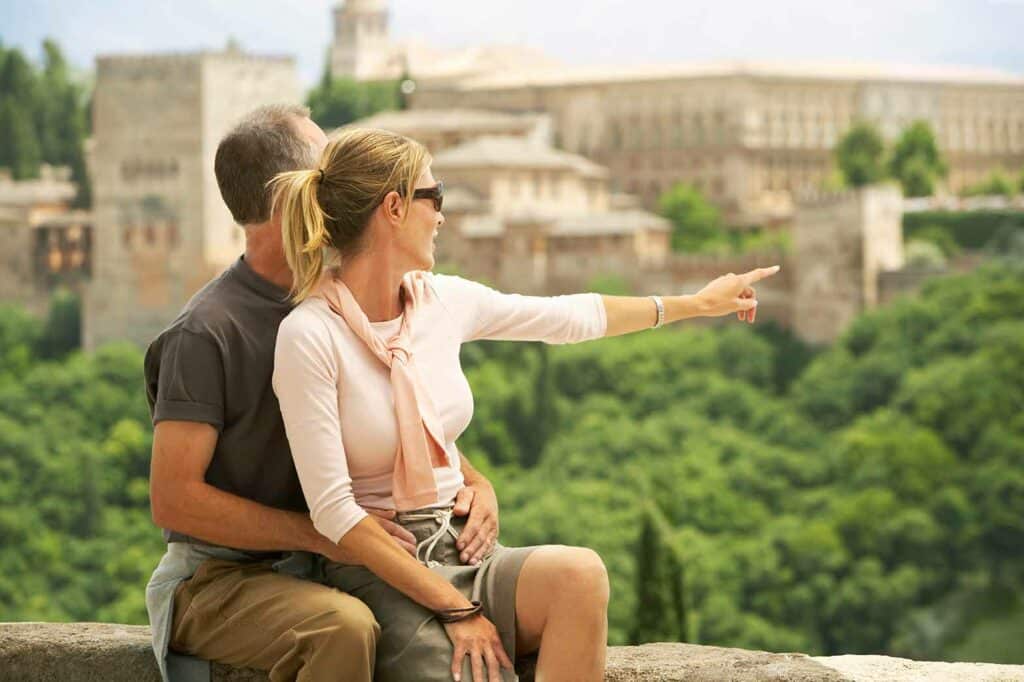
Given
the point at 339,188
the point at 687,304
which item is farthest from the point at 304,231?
the point at 687,304

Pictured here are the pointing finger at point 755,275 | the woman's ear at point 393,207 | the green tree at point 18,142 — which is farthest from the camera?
the green tree at point 18,142

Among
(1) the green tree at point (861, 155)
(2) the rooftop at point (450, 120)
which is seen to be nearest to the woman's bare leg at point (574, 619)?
(2) the rooftop at point (450, 120)

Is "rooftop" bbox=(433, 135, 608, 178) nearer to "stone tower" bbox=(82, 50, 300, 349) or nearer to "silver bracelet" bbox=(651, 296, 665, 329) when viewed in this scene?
"stone tower" bbox=(82, 50, 300, 349)

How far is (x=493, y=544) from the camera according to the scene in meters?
2.46

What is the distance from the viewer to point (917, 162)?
32531mm

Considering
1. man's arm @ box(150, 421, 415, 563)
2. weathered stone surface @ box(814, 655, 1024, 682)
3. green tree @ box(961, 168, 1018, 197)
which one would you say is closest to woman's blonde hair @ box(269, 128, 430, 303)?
man's arm @ box(150, 421, 415, 563)

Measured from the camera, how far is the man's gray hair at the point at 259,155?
100 inches

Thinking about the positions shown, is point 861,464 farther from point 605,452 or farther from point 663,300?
point 663,300

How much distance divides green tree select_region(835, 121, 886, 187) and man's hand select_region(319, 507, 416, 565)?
97.5ft

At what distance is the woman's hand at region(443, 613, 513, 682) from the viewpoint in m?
2.28

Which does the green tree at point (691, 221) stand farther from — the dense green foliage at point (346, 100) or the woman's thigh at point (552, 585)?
the woman's thigh at point (552, 585)

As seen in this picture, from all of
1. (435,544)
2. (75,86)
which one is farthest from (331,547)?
(75,86)

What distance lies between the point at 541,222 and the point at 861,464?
6047 mm

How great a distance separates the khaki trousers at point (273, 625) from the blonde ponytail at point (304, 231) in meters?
0.33
